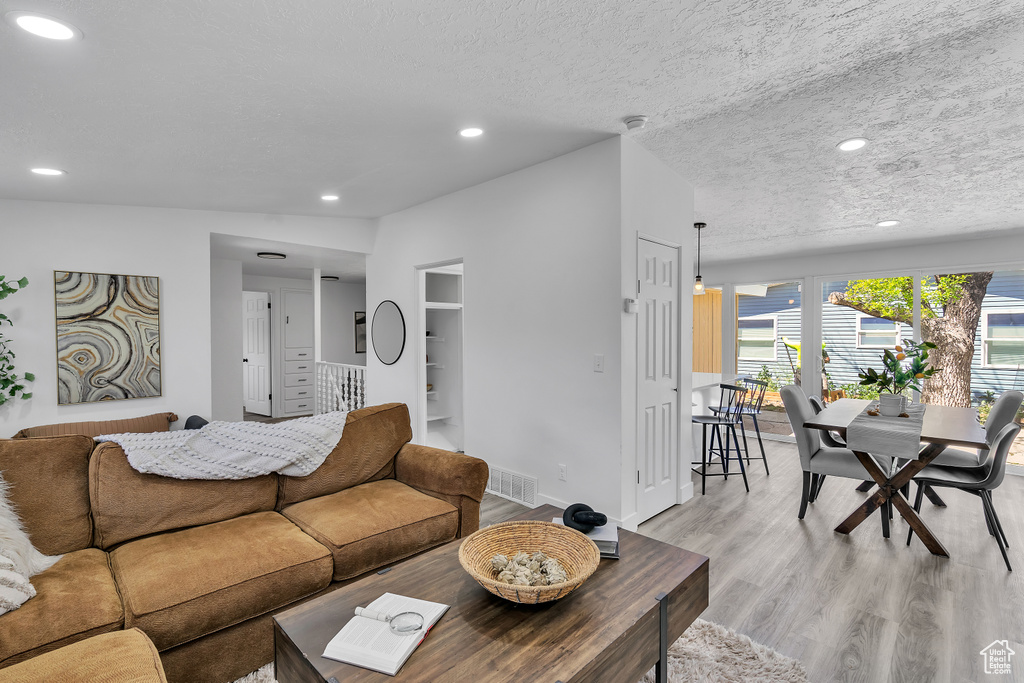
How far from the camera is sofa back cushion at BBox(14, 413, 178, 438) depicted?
3.56m

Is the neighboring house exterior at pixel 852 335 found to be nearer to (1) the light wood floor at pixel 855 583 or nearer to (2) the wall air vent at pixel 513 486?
(1) the light wood floor at pixel 855 583

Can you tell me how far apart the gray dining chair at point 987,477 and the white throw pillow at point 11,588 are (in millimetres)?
4286

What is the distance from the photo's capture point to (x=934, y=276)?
18.4 ft

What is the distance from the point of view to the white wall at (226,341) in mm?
5539

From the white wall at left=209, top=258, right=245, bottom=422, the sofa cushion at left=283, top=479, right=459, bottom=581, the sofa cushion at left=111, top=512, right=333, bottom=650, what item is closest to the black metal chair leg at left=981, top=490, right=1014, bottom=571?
the sofa cushion at left=283, top=479, right=459, bottom=581

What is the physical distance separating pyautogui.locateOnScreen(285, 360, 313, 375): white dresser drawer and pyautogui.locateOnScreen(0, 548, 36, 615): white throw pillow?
631 cm

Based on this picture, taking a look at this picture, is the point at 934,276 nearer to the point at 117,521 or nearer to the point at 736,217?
the point at 736,217

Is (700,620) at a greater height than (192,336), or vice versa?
(192,336)

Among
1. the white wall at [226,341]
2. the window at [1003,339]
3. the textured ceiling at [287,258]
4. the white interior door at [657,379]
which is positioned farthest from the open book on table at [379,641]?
the window at [1003,339]

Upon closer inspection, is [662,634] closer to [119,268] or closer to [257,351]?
[119,268]

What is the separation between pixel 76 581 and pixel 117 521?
1.19 feet

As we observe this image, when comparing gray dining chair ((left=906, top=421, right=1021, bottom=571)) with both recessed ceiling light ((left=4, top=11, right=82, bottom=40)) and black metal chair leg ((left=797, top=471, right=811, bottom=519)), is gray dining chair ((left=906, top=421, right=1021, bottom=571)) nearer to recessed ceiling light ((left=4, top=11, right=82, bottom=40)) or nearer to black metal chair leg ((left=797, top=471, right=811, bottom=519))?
black metal chair leg ((left=797, top=471, right=811, bottom=519))

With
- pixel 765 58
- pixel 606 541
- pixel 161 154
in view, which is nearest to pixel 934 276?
pixel 765 58

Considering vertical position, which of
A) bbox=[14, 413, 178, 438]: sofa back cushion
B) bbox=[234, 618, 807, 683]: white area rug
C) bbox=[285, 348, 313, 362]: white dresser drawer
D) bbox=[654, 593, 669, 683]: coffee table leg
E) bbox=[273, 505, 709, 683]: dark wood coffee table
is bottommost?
bbox=[234, 618, 807, 683]: white area rug
